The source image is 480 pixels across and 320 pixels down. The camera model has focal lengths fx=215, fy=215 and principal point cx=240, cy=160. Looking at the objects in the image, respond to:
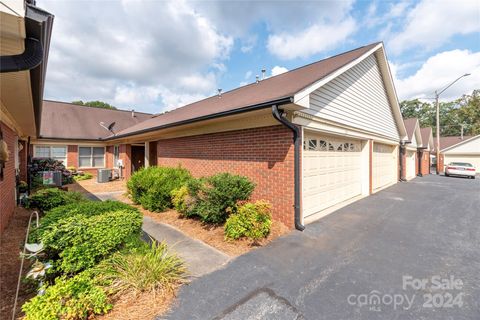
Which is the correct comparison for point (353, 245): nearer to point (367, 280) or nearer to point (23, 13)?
point (367, 280)

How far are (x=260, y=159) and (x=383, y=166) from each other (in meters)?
9.39

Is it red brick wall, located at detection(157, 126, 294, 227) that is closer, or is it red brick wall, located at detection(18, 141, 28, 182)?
red brick wall, located at detection(157, 126, 294, 227)

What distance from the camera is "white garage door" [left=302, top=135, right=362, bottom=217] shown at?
20.3 ft

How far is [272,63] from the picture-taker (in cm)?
1139

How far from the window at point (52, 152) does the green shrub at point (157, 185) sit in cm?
1210

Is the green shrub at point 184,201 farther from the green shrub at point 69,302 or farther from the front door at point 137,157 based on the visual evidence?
the front door at point 137,157

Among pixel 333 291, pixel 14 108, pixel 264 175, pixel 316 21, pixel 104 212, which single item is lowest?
pixel 333 291

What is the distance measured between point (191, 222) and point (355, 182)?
6.87 meters

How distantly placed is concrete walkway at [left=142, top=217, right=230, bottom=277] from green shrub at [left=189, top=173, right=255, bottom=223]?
780 millimetres

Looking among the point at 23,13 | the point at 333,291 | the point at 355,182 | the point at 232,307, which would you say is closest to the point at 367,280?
the point at 333,291

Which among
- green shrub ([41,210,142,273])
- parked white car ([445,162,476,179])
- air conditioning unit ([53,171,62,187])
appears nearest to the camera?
green shrub ([41,210,142,273])

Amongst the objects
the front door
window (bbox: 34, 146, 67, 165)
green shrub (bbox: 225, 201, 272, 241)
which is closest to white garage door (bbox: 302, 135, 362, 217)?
green shrub (bbox: 225, 201, 272, 241)

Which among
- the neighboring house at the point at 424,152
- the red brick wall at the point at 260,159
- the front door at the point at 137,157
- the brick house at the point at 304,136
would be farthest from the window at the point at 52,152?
the neighboring house at the point at 424,152

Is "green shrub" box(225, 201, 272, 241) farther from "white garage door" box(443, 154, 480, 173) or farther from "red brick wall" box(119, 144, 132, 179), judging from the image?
"white garage door" box(443, 154, 480, 173)
